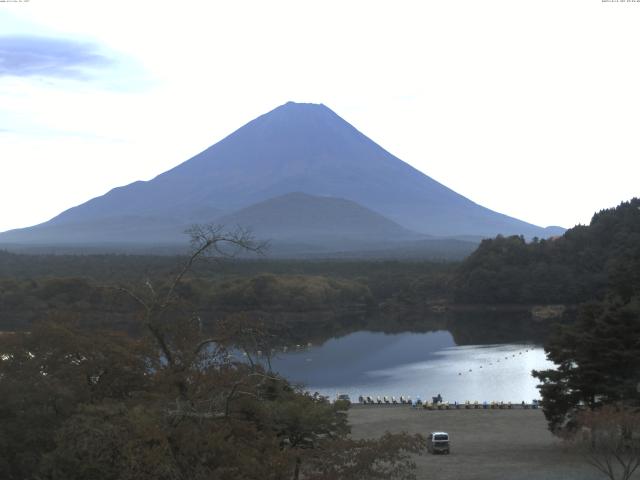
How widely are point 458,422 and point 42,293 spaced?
A: 45.3 metres

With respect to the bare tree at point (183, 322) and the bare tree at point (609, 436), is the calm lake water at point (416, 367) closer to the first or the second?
the bare tree at point (609, 436)

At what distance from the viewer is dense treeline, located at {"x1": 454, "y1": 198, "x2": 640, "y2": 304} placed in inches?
2653

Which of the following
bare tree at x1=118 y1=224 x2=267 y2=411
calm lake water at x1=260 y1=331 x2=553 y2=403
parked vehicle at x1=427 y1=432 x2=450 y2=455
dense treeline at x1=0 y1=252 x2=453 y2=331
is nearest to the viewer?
bare tree at x1=118 y1=224 x2=267 y2=411

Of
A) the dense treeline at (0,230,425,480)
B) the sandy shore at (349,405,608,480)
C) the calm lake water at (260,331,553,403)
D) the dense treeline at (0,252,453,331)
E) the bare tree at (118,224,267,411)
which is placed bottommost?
the calm lake water at (260,331,553,403)

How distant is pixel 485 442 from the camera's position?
21359 millimetres

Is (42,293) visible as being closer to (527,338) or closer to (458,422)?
(527,338)

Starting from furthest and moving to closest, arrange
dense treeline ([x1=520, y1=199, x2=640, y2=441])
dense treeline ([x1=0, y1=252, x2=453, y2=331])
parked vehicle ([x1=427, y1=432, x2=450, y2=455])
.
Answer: dense treeline ([x1=0, y1=252, x2=453, y2=331]) < dense treeline ([x1=520, y1=199, x2=640, y2=441]) < parked vehicle ([x1=427, y1=432, x2=450, y2=455])

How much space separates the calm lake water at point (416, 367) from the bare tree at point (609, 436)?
14.5 meters

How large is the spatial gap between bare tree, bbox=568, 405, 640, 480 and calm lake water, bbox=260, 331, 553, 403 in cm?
1453

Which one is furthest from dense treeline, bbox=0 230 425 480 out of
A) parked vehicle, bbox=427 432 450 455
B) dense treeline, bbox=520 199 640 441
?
dense treeline, bbox=520 199 640 441

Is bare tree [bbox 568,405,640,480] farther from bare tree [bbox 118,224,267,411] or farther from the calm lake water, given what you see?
the calm lake water

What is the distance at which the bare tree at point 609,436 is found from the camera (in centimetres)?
1482

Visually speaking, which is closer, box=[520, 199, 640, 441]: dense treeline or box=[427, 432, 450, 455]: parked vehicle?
box=[427, 432, 450, 455]: parked vehicle

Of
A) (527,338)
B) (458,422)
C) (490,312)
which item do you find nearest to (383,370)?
(527,338)
